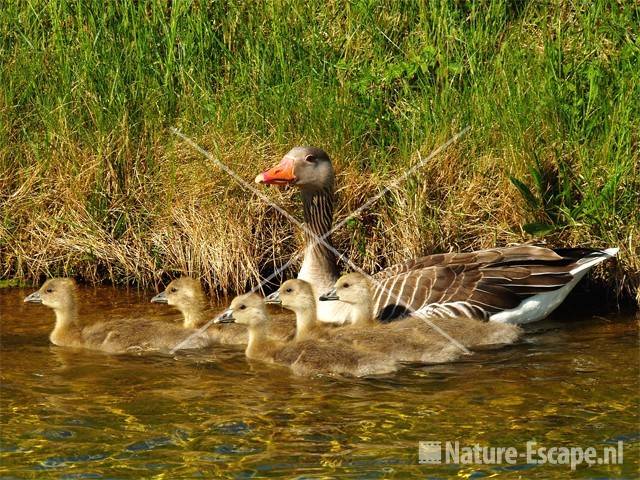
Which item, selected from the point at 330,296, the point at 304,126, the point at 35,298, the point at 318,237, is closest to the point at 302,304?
the point at 330,296

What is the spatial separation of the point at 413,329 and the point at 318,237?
1781mm

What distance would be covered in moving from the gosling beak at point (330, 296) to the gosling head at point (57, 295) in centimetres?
205

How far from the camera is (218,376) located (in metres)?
9.36

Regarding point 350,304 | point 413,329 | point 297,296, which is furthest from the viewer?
point 350,304

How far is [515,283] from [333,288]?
153 centimetres

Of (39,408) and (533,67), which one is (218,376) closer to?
(39,408)

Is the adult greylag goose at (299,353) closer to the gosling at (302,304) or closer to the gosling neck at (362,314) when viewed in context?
the gosling at (302,304)

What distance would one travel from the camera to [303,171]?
11070mm

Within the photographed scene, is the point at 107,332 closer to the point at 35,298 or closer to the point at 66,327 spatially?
the point at 66,327

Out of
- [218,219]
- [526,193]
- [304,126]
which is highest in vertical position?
[304,126]

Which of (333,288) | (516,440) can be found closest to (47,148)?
(333,288)

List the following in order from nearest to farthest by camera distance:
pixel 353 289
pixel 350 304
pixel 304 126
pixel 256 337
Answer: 1. pixel 256 337
2. pixel 353 289
3. pixel 350 304
4. pixel 304 126

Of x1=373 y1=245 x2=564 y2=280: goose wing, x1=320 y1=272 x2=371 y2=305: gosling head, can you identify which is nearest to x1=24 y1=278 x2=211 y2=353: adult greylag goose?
x1=320 y1=272 x2=371 y2=305: gosling head

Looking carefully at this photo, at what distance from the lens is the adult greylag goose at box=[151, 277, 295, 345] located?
34.3 feet
